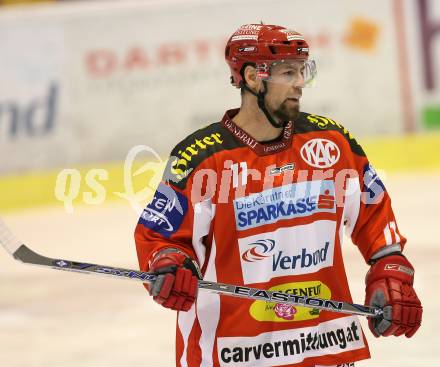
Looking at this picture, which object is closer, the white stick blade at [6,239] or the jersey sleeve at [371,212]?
the white stick blade at [6,239]

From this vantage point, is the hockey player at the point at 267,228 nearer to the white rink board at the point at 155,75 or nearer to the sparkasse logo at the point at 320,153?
the sparkasse logo at the point at 320,153

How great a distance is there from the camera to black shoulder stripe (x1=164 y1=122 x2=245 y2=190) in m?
3.35

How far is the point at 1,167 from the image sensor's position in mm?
10969

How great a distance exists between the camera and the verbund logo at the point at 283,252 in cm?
335

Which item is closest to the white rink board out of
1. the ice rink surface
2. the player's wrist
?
the ice rink surface

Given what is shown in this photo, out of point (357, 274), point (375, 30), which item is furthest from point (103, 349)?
point (375, 30)

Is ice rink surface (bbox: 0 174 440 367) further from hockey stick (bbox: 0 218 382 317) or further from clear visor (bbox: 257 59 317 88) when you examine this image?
clear visor (bbox: 257 59 317 88)

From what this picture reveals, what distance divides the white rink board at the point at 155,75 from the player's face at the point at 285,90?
7586mm

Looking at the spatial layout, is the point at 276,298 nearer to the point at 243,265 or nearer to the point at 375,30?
the point at 243,265

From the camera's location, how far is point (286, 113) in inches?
133

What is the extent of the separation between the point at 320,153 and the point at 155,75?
788cm

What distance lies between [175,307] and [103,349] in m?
2.71

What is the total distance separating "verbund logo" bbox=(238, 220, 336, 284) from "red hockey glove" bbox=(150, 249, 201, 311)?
230mm

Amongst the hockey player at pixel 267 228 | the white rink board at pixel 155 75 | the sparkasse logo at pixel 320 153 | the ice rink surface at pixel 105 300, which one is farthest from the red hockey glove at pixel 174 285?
the white rink board at pixel 155 75
